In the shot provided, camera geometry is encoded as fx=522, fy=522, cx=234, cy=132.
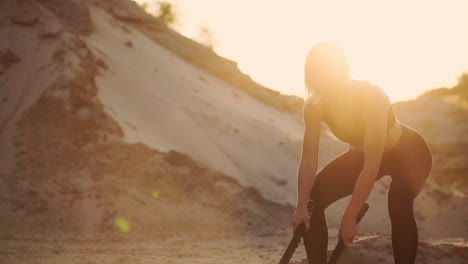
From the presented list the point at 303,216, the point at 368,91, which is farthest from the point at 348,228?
the point at 368,91

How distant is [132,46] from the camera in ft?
37.2

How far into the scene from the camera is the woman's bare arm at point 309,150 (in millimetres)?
2607

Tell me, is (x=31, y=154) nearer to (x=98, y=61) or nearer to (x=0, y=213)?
(x=0, y=213)

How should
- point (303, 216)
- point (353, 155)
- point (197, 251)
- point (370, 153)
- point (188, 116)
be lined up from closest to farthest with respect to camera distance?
point (370, 153) < point (303, 216) < point (353, 155) < point (197, 251) < point (188, 116)

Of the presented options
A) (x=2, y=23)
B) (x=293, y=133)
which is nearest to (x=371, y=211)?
(x=293, y=133)

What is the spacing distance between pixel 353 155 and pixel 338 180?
15 centimetres

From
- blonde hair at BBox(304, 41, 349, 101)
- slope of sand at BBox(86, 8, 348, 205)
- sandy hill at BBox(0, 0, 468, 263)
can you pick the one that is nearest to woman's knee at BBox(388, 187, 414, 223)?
blonde hair at BBox(304, 41, 349, 101)

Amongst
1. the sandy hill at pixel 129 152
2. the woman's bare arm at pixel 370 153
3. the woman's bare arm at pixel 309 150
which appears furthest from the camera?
the sandy hill at pixel 129 152

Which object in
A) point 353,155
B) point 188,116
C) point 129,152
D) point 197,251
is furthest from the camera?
point 188,116

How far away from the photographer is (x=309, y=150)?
105 inches

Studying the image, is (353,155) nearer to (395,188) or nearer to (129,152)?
(395,188)

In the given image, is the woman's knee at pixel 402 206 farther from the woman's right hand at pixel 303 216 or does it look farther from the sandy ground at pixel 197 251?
the sandy ground at pixel 197 251

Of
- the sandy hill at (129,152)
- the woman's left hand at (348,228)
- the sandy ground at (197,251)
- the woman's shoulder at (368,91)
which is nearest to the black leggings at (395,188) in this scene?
the woman's left hand at (348,228)

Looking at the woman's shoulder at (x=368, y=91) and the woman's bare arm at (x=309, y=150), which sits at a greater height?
the woman's shoulder at (x=368, y=91)
